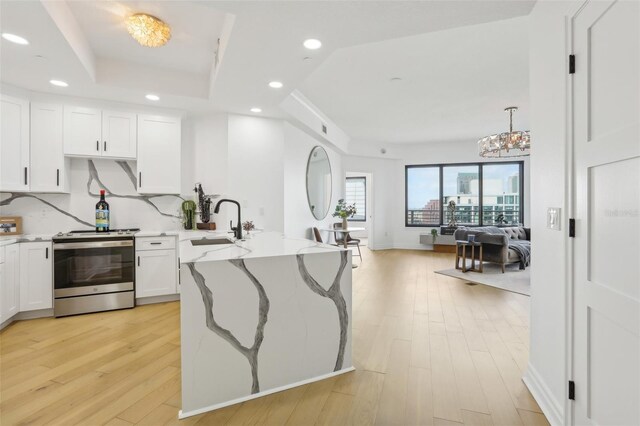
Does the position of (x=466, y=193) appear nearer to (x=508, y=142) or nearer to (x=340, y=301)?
(x=508, y=142)

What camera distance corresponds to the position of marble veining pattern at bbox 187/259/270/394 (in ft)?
6.23

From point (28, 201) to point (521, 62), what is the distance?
5862 mm

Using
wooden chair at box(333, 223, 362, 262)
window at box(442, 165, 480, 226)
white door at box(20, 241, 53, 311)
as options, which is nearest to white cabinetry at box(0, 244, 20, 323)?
white door at box(20, 241, 53, 311)

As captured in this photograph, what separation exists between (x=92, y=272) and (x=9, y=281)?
666 millimetres

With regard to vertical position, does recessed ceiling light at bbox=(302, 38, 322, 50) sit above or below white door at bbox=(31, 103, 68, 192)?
above

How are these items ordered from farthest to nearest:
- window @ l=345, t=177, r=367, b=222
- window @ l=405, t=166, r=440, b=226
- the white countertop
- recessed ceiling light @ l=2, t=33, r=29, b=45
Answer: window @ l=345, t=177, r=367, b=222 < window @ l=405, t=166, r=440, b=226 < recessed ceiling light @ l=2, t=33, r=29, b=45 < the white countertop

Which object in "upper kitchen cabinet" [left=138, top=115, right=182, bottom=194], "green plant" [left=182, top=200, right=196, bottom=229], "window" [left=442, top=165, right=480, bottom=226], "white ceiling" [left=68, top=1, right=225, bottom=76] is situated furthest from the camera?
"window" [left=442, top=165, right=480, bottom=226]

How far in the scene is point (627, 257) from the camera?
124 cm

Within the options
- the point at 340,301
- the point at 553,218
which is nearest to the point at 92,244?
the point at 340,301

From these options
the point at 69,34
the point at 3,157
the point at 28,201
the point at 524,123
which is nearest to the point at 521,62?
the point at 524,123

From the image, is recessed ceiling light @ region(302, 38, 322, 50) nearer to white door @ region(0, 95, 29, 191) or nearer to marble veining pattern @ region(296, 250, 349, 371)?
marble veining pattern @ region(296, 250, 349, 371)

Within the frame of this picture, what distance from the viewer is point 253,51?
2.72 metres

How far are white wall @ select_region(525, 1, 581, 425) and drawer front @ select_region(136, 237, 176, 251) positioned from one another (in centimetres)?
368

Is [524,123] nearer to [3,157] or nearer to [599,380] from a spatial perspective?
[599,380]
